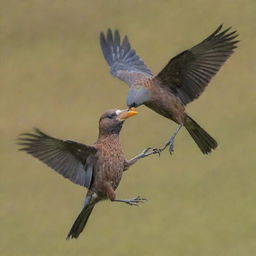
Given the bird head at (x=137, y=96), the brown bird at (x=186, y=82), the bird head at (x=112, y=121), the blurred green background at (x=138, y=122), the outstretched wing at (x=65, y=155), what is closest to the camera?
the outstretched wing at (x=65, y=155)

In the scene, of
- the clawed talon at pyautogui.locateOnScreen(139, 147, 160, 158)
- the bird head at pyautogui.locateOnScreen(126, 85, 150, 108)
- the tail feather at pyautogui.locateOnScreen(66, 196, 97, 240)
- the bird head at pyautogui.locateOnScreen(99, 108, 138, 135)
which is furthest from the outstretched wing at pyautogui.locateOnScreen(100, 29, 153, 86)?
the clawed talon at pyautogui.locateOnScreen(139, 147, 160, 158)

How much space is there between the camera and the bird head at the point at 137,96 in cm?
765

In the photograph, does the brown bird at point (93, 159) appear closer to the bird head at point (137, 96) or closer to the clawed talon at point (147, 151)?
the clawed talon at point (147, 151)

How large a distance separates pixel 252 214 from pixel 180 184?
1.75 m

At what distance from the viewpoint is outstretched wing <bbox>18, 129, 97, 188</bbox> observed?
7016 mm

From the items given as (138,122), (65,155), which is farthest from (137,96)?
(138,122)


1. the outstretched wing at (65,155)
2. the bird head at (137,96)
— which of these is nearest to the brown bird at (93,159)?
the outstretched wing at (65,155)

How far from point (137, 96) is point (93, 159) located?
733mm

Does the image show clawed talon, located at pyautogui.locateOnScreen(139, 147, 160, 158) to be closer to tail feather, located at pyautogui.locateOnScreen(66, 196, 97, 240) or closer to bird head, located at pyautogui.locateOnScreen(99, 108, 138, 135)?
bird head, located at pyautogui.locateOnScreen(99, 108, 138, 135)

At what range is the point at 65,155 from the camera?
7.17 m

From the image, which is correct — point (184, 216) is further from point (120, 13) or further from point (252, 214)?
point (120, 13)

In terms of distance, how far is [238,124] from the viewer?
19.1 metres

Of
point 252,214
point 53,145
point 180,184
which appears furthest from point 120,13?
point 53,145

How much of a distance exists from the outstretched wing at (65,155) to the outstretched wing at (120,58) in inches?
75.3
